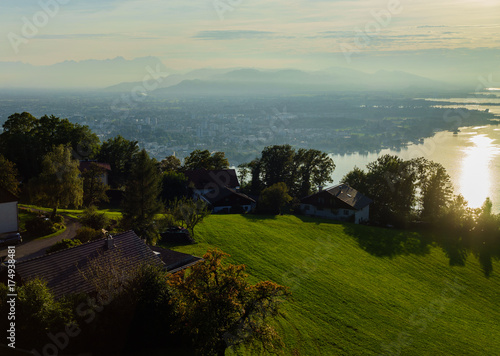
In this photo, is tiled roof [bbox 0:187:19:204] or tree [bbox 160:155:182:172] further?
tree [bbox 160:155:182:172]

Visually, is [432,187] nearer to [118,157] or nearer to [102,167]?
[102,167]

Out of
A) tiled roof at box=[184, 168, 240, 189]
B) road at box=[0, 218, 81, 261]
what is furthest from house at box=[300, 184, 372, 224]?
road at box=[0, 218, 81, 261]

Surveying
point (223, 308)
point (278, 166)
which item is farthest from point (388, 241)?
point (223, 308)

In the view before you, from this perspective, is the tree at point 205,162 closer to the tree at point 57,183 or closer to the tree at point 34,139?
the tree at point 34,139

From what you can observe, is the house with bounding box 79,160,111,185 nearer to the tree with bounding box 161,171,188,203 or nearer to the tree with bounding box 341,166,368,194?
the tree with bounding box 161,171,188,203

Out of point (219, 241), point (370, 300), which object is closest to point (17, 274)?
point (219, 241)

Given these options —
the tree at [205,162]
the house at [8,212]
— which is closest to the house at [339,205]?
the tree at [205,162]
